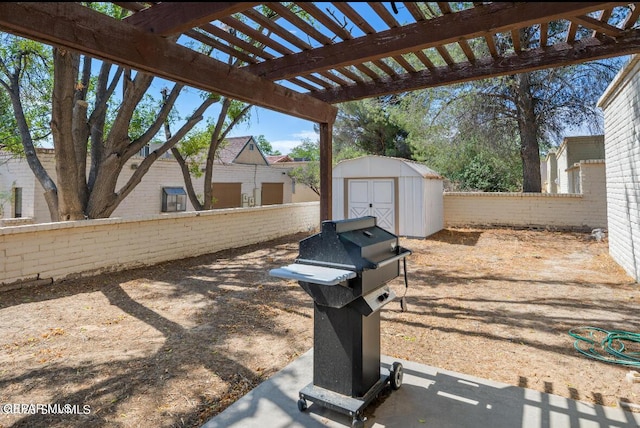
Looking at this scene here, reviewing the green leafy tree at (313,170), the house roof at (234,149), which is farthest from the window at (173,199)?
the green leafy tree at (313,170)

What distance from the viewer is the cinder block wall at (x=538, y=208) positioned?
10.3 metres

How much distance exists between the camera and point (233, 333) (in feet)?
12.1

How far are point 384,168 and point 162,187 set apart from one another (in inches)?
317

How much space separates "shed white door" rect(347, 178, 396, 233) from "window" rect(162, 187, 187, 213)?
669 centimetres

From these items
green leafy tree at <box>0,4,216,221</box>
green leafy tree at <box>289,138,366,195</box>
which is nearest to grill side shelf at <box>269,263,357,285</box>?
green leafy tree at <box>0,4,216,221</box>

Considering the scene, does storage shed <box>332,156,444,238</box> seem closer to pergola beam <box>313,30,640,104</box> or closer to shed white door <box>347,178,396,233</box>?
shed white door <box>347,178,396,233</box>

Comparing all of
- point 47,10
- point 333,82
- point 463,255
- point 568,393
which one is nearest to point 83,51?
point 47,10

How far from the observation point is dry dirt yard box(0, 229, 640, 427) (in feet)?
8.21

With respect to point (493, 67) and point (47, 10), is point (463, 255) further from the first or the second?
point (47, 10)

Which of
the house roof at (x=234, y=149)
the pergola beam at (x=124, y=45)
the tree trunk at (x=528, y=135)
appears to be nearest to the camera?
the pergola beam at (x=124, y=45)

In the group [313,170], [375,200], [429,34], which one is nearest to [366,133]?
[313,170]

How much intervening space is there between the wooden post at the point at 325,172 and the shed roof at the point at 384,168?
6.72 m

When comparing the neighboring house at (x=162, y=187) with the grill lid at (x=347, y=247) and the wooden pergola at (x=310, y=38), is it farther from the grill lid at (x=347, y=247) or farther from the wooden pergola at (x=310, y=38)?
the grill lid at (x=347, y=247)

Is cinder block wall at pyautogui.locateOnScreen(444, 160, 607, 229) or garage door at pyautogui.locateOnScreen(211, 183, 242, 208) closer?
cinder block wall at pyautogui.locateOnScreen(444, 160, 607, 229)
